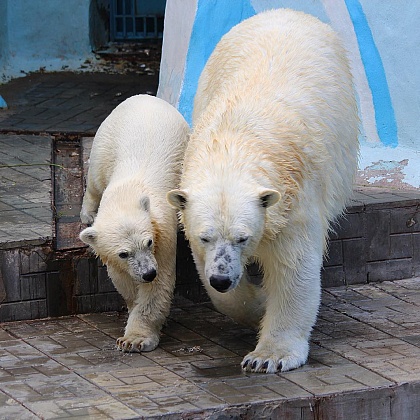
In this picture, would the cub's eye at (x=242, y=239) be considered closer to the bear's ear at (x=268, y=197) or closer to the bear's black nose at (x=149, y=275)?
the bear's ear at (x=268, y=197)

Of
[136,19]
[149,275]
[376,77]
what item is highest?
[136,19]

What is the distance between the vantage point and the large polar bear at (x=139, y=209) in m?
4.55

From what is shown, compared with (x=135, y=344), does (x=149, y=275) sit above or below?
above

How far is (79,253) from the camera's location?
525 cm

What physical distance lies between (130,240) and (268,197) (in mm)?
792

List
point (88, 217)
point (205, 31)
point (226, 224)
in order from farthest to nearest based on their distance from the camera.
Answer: point (205, 31)
point (88, 217)
point (226, 224)

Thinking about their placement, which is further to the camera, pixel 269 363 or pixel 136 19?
pixel 136 19

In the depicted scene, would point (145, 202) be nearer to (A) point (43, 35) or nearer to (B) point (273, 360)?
(B) point (273, 360)

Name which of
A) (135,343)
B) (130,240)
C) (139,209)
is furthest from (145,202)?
(135,343)

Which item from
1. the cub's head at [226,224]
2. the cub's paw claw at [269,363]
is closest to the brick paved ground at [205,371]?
the cub's paw claw at [269,363]

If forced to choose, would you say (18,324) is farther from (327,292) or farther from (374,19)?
(374,19)

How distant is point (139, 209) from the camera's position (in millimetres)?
4617

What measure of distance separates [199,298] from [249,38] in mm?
1441

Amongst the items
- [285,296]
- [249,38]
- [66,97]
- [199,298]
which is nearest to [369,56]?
[249,38]
